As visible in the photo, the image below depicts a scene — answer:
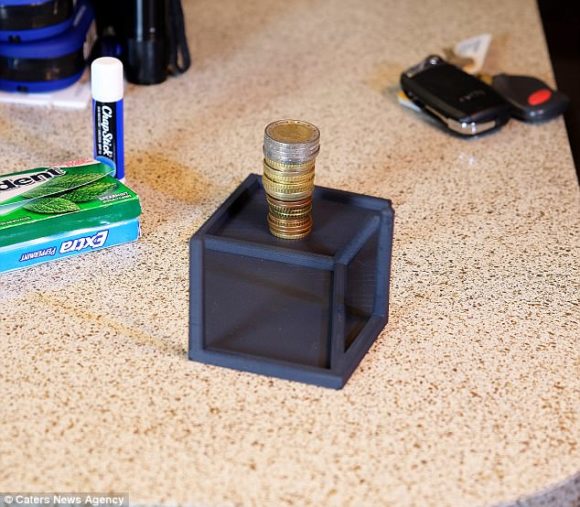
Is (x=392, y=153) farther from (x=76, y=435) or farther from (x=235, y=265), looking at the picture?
(x=76, y=435)

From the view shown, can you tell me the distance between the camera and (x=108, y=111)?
1.05 m

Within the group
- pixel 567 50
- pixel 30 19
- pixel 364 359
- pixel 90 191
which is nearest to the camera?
pixel 364 359

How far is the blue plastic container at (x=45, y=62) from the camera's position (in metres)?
1.26

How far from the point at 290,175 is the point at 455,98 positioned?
1.41 ft

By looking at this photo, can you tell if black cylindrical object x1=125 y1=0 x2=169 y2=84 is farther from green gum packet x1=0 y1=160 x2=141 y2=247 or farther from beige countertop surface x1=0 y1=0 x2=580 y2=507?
green gum packet x1=0 y1=160 x2=141 y2=247

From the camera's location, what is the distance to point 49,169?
40.8 inches

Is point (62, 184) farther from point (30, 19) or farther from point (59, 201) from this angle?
point (30, 19)

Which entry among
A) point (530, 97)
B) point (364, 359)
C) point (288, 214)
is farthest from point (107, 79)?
point (530, 97)

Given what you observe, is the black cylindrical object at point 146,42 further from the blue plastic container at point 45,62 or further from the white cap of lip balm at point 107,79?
the white cap of lip balm at point 107,79

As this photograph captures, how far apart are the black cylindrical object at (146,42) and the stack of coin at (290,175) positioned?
0.43 m

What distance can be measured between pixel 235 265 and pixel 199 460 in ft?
0.82

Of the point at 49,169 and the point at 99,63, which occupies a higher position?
the point at 99,63

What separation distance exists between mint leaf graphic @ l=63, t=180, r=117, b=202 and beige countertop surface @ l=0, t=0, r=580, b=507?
62mm

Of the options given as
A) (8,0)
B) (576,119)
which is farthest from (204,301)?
(576,119)
